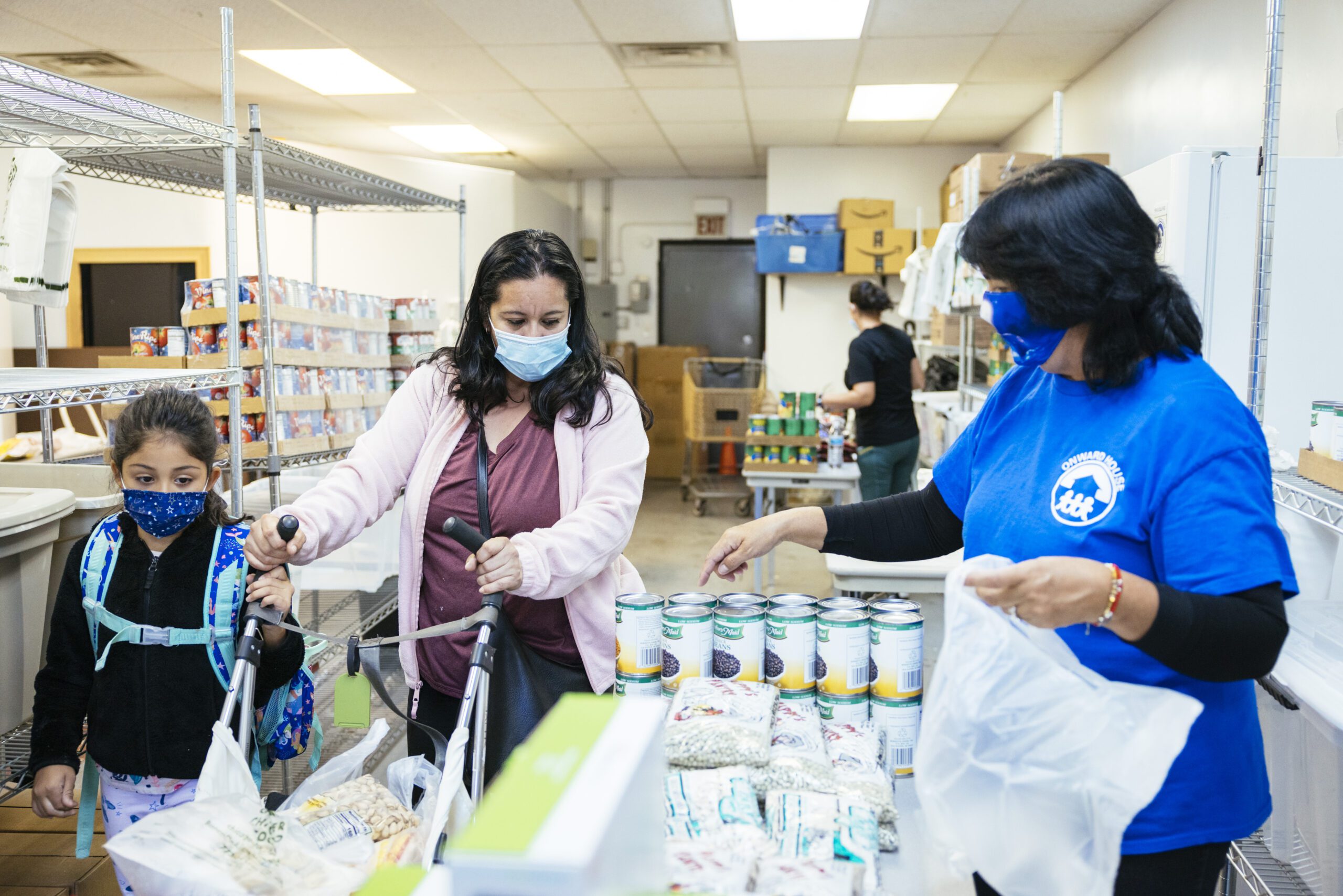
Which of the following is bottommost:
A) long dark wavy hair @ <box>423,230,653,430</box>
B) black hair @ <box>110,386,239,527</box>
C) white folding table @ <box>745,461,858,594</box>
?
white folding table @ <box>745,461,858,594</box>

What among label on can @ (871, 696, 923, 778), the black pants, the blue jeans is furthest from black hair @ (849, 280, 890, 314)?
the black pants

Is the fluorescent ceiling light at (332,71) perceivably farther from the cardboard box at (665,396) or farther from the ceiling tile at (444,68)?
the cardboard box at (665,396)

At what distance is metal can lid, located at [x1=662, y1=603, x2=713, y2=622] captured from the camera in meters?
1.41

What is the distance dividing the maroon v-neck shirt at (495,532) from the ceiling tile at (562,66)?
→ 431 cm

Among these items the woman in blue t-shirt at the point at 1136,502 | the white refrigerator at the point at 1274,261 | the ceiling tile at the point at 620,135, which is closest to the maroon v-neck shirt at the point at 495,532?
the woman in blue t-shirt at the point at 1136,502

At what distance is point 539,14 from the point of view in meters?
4.97

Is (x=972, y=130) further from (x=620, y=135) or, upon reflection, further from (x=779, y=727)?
(x=779, y=727)

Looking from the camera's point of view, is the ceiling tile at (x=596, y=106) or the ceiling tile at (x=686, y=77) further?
the ceiling tile at (x=596, y=106)

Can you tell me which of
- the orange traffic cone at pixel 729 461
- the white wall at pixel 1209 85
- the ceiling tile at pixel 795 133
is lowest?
the orange traffic cone at pixel 729 461

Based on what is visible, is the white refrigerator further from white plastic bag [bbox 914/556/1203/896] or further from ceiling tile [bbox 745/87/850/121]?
ceiling tile [bbox 745/87/850/121]

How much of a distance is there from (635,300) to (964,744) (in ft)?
32.2

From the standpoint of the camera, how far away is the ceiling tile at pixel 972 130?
7414 millimetres

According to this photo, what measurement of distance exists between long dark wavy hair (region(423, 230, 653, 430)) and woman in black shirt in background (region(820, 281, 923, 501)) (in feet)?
11.8

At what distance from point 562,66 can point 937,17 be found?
7.43 feet
